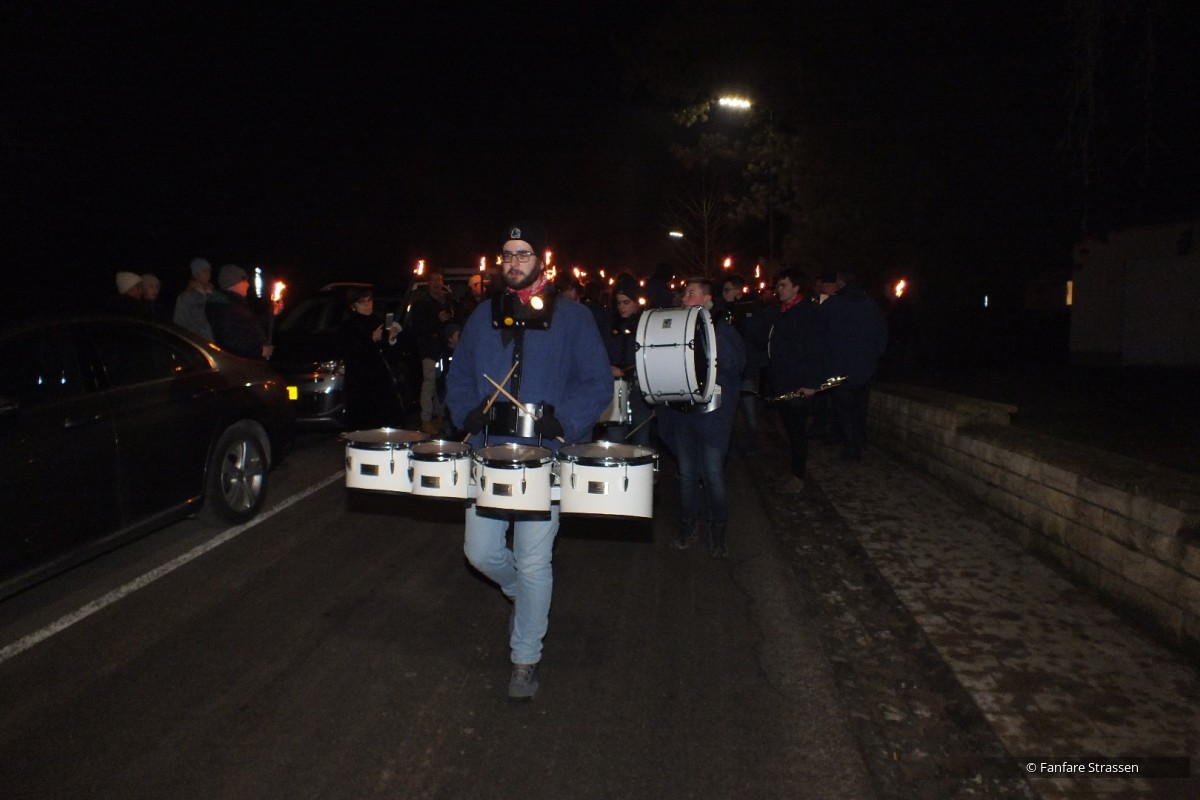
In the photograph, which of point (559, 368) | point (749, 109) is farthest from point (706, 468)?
point (749, 109)

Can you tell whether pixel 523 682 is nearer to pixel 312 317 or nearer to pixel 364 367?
pixel 364 367

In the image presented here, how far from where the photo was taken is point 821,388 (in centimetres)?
858

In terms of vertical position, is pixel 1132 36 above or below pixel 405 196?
below

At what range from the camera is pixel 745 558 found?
6926 mm

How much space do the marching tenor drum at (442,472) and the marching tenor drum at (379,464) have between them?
0.38 ft

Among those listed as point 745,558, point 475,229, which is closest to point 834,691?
point 745,558

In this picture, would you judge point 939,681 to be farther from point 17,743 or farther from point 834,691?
point 17,743

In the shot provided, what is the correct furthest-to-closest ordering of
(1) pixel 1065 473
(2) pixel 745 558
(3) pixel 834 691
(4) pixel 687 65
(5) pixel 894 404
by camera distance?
(4) pixel 687 65, (5) pixel 894 404, (2) pixel 745 558, (1) pixel 1065 473, (3) pixel 834 691

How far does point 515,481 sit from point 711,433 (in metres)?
2.94

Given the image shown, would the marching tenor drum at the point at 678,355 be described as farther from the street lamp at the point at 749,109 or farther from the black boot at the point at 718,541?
the street lamp at the point at 749,109

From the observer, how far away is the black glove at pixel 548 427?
172 inches

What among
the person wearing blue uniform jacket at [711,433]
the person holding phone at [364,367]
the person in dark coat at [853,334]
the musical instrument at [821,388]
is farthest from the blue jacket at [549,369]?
the person holding phone at [364,367]

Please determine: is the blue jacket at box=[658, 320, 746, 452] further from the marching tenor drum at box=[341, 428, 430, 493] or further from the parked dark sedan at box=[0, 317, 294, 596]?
the parked dark sedan at box=[0, 317, 294, 596]

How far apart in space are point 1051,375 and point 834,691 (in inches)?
605
